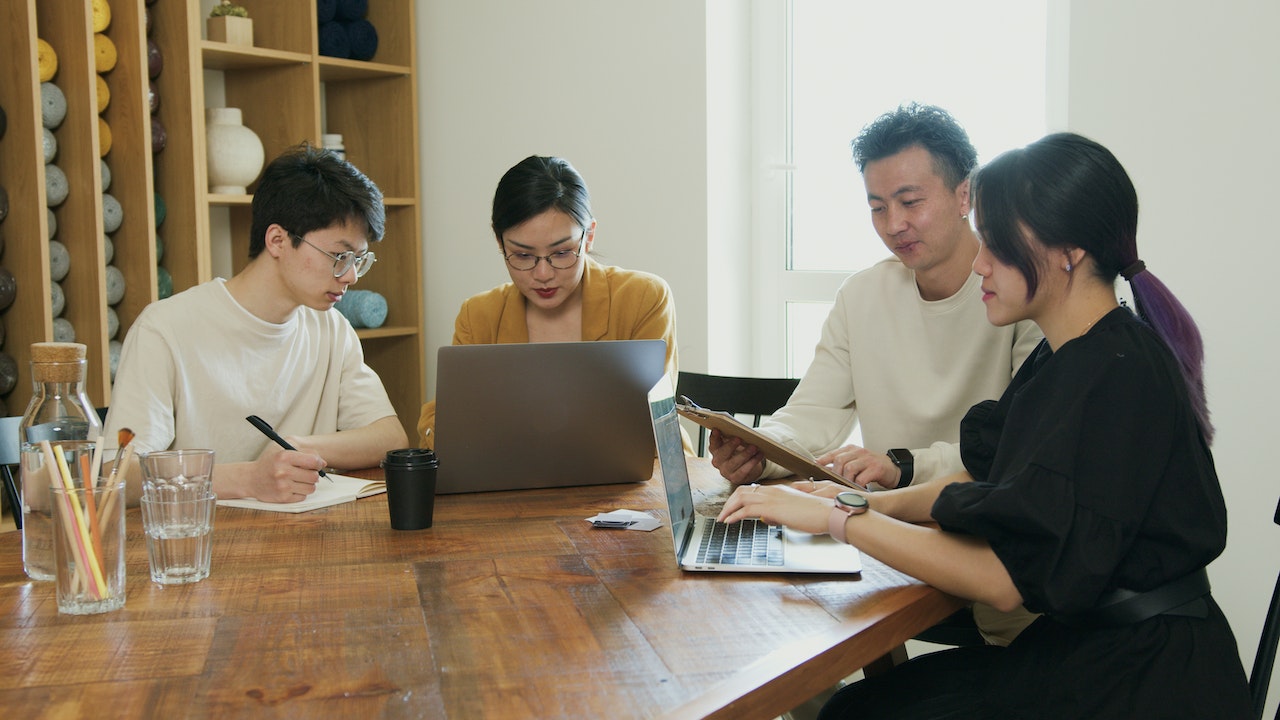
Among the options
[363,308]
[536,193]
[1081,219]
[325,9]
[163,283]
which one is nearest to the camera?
[1081,219]

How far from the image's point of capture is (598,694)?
99 centimetres

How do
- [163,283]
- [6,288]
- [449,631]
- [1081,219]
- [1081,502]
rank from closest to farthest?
1. [449,631]
2. [1081,502]
3. [1081,219]
4. [6,288]
5. [163,283]

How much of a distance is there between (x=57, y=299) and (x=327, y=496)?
1.76 metres

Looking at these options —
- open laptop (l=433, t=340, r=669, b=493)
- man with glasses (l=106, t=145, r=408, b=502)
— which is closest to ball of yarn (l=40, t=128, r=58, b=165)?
man with glasses (l=106, t=145, r=408, b=502)

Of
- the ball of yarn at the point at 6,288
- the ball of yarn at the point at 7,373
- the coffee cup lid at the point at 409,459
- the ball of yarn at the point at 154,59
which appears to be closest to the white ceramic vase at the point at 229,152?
the ball of yarn at the point at 154,59

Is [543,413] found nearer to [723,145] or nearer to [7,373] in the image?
[723,145]

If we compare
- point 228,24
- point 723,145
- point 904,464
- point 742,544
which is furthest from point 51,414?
point 228,24

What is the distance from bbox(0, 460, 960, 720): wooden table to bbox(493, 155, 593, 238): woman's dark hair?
887mm

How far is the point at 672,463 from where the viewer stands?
4.89 feet

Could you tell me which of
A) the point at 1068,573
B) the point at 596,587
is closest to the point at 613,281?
the point at 596,587

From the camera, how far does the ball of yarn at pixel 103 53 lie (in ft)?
10.2

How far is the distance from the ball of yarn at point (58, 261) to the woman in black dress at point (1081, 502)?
239 centimetres

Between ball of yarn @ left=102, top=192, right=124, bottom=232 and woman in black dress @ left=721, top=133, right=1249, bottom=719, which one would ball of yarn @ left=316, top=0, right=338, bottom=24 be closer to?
ball of yarn @ left=102, top=192, right=124, bottom=232

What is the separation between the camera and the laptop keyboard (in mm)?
1396
